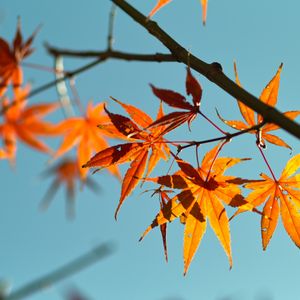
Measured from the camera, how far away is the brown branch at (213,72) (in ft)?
1.85

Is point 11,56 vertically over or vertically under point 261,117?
over

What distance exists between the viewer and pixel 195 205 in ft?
2.88

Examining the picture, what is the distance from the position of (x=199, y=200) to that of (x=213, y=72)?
13.1 inches

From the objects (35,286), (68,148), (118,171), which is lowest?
(35,286)

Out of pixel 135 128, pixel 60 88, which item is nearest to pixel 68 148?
pixel 60 88

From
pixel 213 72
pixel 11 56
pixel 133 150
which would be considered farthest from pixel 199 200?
pixel 11 56

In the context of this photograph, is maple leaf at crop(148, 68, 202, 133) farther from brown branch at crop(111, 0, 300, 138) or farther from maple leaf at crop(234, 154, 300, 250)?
maple leaf at crop(234, 154, 300, 250)

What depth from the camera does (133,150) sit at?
36.5 inches

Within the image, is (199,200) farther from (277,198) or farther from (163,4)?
(163,4)

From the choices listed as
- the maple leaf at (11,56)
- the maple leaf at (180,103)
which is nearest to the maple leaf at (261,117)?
the maple leaf at (180,103)

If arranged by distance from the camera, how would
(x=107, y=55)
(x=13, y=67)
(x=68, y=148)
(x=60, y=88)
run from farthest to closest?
(x=68, y=148) < (x=13, y=67) < (x=60, y=88) < (x=107, y=55)

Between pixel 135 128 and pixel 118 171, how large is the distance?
655mm

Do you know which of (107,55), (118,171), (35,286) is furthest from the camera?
(118,171)

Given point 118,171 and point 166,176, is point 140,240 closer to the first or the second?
point 166,176
